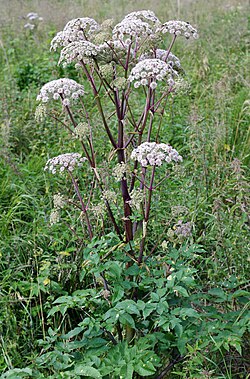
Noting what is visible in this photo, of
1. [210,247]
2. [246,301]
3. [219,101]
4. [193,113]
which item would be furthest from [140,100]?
[246,301]

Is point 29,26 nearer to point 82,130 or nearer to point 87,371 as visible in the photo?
point 82,130

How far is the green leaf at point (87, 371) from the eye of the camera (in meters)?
2.18

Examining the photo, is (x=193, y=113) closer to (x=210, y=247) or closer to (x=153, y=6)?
(x=210, y=247)

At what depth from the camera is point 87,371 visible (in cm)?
220

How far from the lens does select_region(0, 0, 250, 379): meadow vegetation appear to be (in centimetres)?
236

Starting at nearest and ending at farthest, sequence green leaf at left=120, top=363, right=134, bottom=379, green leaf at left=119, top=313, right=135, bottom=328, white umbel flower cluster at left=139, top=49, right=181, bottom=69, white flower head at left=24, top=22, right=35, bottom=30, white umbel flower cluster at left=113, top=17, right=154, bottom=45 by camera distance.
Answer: green leaf at left=120, top=363, right=134, bottom=379
green leaf at left=119, top=313, right=135, bottom=328
white umbel flower cluster at left=113, top=17, right=154, bottom=45
white umbel flower cluster at left=139, top=49, right=181, bottom=69
white flower head at left=24, top=22, right=35, bottom=30

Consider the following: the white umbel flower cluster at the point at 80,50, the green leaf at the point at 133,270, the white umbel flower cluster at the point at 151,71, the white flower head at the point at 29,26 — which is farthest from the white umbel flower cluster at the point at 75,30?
the white flower head at the point at 29,26

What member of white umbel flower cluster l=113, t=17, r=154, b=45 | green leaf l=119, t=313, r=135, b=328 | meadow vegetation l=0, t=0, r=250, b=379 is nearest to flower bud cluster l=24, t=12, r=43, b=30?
meadow vegetation l=0, t=0, r=250, b=379

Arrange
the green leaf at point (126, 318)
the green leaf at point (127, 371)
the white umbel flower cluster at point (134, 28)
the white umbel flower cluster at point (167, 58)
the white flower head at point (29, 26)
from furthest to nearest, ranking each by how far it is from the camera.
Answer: the white flower head at point (29, 26)
the white umbel flower cluster at point (167, 58)
the white umbel flower cluster at point (134, 28)
the green leaf at point (126, 318)
the green leaf at point (127, 371)

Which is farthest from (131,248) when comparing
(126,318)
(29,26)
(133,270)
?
(29,26)

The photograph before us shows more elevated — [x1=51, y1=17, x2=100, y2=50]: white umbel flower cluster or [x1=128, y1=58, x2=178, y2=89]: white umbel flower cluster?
[x1=51, y1=17, x2=100, y2=50]: white umbel flower cluster

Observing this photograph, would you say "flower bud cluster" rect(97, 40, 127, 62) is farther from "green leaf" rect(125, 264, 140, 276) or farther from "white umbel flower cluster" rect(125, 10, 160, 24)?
"green leaf" rect(125, 264, 140, 276)

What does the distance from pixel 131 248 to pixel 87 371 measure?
0.60 meters

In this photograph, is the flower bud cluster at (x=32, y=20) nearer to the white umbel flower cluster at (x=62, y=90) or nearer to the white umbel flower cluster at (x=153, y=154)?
the white umbel flower cluster at (x=62, y=90)
